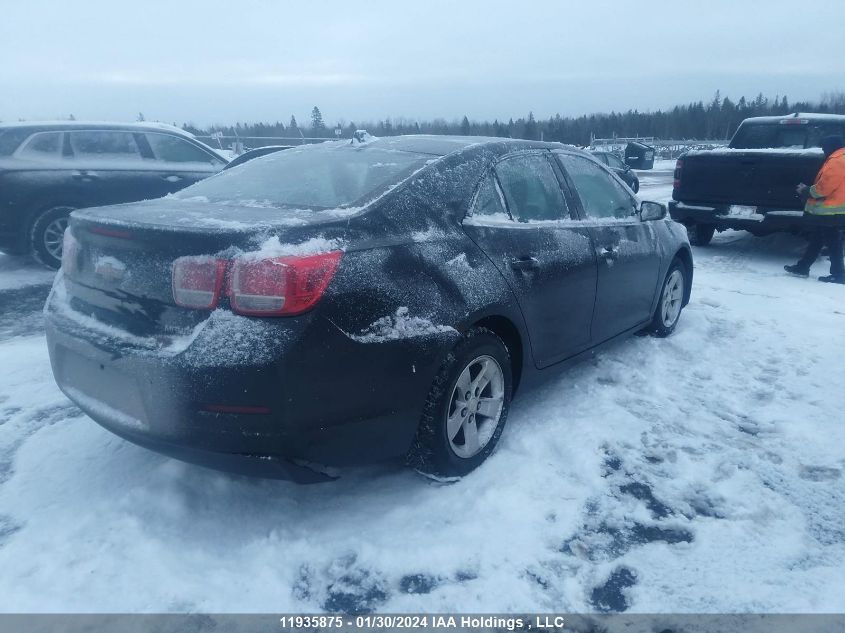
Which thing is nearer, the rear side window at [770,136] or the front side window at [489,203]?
the front side window at [489,203]

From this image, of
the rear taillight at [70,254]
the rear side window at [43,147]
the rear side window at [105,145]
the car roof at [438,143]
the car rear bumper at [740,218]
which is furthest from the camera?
the car rear bumper at [740,218]

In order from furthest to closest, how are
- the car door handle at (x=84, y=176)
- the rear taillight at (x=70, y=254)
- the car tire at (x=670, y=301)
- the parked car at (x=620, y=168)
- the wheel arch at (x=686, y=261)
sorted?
the parked car at (x=620, y=168) < the car door handle at (x=84, y=176) < the wheel arch at (x=686, y=261) < the car tire at (x=670, y=301) < the rear taillight at (x=70, y=254)

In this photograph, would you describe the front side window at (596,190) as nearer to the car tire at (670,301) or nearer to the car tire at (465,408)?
the car tire at (670,301)

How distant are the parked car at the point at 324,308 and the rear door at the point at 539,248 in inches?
0.5

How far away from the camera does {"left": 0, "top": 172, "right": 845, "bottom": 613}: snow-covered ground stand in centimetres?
229

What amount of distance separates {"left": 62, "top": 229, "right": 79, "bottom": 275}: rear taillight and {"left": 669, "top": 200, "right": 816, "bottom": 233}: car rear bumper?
7.70m

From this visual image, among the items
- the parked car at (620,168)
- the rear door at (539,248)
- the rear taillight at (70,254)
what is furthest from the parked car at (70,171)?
the parked car at (620,168)

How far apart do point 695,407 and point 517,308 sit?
1527 mm

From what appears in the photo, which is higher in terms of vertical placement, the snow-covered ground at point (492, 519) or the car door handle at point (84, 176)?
the car door handle at point (84, 176)

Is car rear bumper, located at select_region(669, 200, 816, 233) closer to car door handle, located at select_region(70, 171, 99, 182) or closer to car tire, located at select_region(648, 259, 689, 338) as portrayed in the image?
car tire, located at select_region(648, 259, 689, 338)

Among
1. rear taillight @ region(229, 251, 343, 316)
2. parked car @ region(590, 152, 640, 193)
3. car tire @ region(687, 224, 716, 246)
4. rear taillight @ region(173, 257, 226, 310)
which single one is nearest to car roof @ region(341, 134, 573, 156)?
rear taillight @ region(229, 251, 343, 316)

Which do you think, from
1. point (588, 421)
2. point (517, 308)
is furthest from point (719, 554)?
point (517, 308)

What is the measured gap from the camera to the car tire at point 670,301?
16.2ft

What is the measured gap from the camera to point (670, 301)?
16.9ft
